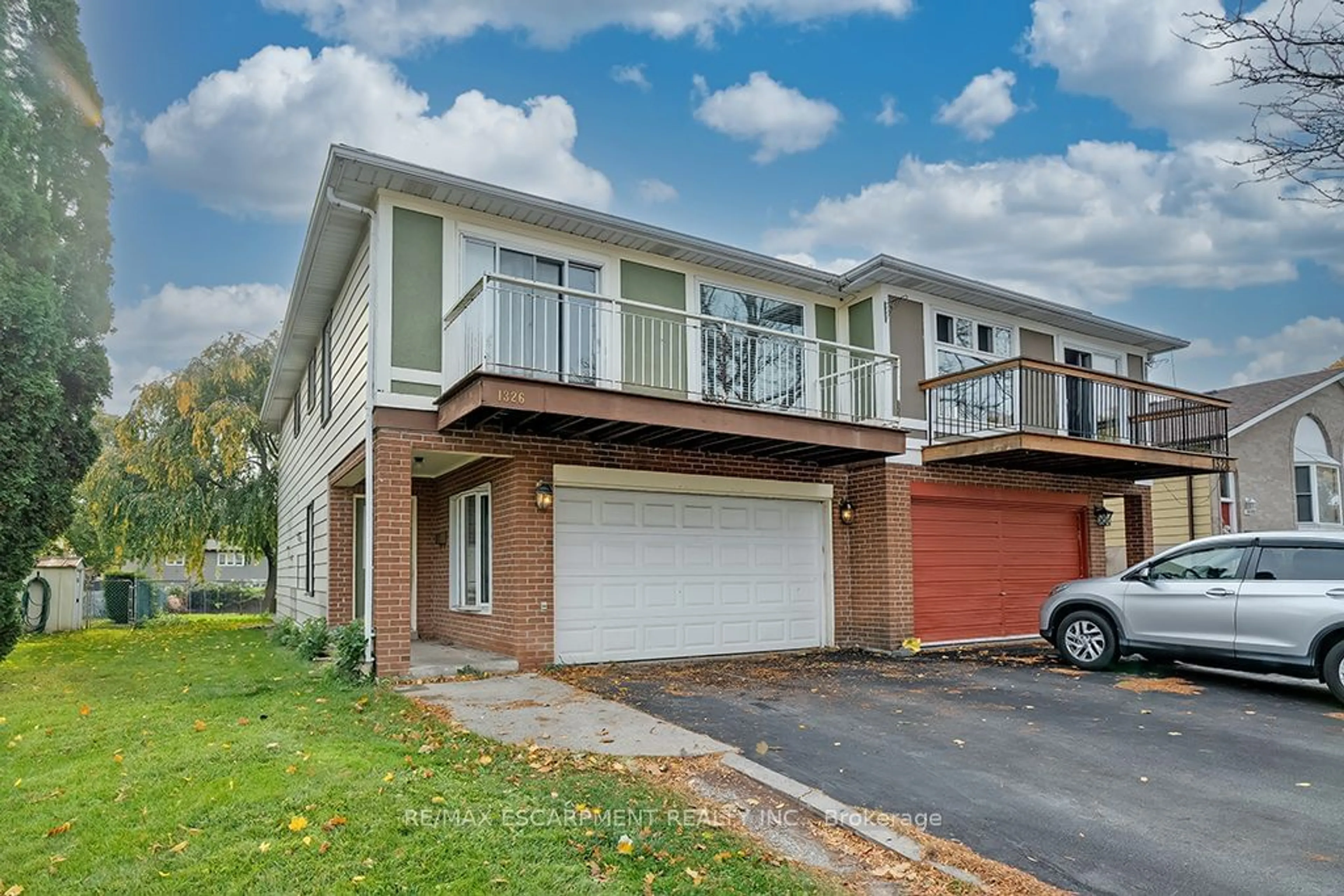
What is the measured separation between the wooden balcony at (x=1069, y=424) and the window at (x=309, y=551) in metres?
10.6

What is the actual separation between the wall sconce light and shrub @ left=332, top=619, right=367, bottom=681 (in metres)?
7.06

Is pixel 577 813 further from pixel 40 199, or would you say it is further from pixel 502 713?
pixel 40 199

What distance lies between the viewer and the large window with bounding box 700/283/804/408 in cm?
1162

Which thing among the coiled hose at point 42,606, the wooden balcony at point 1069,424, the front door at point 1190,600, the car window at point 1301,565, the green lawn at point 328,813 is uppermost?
the wooden balcony at point 1069,424

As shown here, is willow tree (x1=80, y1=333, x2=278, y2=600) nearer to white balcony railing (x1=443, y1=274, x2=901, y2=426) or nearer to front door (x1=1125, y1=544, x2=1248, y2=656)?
white balcony railing (x1=443, y1=274, x2=901, y2=426)

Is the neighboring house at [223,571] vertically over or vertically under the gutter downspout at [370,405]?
under

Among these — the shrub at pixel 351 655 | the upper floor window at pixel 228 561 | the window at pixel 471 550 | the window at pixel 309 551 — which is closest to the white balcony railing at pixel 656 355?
the window at pixel 471 550

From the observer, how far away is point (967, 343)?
1390 centimetres

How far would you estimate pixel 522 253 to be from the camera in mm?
10312

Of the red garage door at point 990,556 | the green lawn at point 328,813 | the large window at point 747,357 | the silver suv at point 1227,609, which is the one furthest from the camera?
the red garage door at point 990,556

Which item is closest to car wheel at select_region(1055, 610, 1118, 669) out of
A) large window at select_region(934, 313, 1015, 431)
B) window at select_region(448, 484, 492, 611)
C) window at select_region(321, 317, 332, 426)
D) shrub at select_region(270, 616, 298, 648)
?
large window at select_region(934, 313, 1015, 431)

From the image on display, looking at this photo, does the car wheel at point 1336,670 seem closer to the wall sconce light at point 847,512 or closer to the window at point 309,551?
the wall sconce light at point 847,512

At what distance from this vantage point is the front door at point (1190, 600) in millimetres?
9227

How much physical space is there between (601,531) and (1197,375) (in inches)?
703
